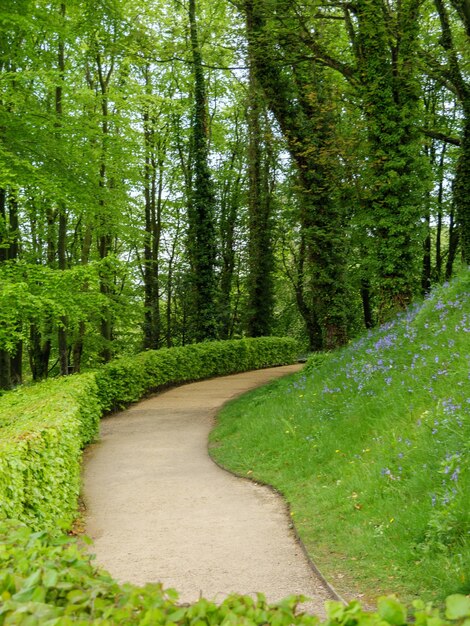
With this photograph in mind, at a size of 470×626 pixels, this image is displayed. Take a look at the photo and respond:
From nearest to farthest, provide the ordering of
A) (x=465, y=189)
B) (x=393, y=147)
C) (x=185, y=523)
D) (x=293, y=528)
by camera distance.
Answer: (x=293, y=528) → (x=185, y=523) → (x=393, y=147) → (x=465, y=189)

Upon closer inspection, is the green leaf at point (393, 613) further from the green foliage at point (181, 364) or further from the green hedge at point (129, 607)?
the green foliage at point (181, 364)

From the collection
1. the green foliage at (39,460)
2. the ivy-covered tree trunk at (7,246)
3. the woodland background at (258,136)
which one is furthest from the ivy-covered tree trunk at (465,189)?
the ivy-covered tree trunk at (7,246)

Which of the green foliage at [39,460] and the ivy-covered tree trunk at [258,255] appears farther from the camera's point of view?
the ivy-covered tree trunk at [258,255]

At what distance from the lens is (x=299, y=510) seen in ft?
22.4

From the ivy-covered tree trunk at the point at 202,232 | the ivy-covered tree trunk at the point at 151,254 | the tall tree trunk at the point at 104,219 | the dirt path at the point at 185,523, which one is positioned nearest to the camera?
the dirt path at the point at 185,523

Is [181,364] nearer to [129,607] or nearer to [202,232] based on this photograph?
[202,232]

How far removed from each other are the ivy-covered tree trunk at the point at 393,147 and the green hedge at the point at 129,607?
→ 13.4 meters

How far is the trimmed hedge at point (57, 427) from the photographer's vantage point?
5.80 metres

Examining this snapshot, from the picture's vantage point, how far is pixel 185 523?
7.07 m

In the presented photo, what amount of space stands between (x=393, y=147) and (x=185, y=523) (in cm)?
1125

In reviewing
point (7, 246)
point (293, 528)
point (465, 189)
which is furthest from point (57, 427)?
point (465, 189)

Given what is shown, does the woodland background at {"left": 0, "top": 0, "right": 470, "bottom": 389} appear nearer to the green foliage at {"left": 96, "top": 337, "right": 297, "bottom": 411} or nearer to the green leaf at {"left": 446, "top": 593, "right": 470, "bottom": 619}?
the green foliage at {"left": 96, "top": 337, "right": 297, "bottom": 411}

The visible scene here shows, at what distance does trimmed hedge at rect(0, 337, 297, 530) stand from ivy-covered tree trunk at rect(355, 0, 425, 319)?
7.52 metres

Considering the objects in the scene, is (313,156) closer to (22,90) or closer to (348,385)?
(22,90)
